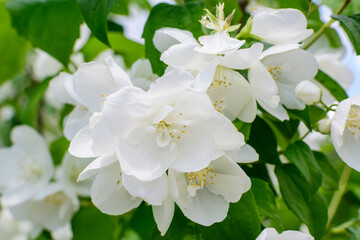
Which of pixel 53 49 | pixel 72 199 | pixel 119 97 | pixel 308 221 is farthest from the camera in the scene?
pixel 72 199

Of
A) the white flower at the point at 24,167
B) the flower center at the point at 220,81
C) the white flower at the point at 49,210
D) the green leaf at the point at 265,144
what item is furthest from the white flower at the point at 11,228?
the flower center at the point at 220,81

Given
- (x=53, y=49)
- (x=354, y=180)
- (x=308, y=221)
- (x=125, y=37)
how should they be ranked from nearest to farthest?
(x=308, y=221) → (x=53, y=49) → (x=125, y=37) → (x=354, y=180)

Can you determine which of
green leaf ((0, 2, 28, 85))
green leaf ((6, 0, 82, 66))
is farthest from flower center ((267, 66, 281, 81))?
green leaf ((0, 2, 28, 85))

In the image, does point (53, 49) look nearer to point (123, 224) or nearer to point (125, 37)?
point (125, 37)

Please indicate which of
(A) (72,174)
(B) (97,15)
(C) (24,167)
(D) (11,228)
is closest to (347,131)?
(B) (97,15)

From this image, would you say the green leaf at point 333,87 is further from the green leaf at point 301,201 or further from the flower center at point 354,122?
the green leaf at point 301,201

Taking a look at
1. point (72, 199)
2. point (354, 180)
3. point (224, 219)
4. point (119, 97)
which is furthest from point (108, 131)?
point (354, 180)

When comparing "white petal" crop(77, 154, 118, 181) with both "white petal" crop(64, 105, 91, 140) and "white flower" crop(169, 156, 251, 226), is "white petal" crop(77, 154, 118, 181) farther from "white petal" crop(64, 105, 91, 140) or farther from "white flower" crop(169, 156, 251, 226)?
"white petal" crop(64, 105, 91, 140)
